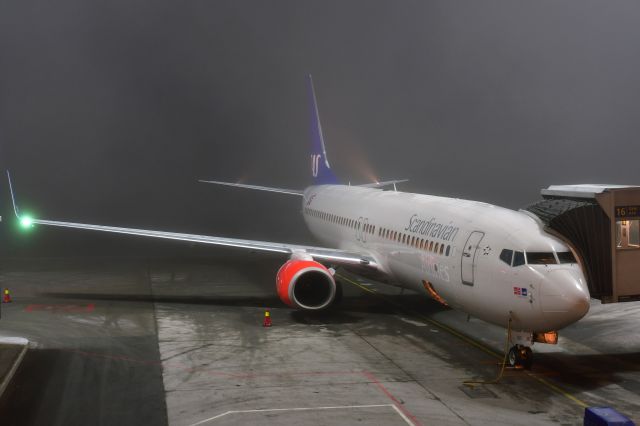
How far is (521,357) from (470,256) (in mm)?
2478

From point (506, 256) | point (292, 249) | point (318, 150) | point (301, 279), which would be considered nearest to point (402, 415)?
point (506, 256)

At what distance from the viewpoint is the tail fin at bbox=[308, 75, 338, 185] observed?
34.1 m

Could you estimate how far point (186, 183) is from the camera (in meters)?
55.7

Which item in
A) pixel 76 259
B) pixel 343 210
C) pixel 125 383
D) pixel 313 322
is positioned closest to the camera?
pixel 125 383

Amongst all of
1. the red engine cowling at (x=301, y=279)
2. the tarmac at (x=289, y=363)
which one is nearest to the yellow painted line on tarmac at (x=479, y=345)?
the tarmac at (x=289, y=363)

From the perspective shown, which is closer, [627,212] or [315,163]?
[627,212]

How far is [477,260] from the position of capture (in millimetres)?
15445

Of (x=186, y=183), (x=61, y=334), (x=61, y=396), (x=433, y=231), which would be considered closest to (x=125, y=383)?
(x=61, y=396)

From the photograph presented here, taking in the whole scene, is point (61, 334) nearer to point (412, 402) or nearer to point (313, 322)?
point (313, 322)

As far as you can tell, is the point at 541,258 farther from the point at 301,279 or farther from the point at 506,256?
the point at 301,279

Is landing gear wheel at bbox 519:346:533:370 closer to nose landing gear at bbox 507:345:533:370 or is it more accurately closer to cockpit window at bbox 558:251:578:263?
nose landing gear at bbox 507:345:533:370

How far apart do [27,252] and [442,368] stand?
28.7 metres

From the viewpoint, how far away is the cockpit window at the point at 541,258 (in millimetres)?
14133

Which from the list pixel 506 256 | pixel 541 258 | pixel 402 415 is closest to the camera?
pixel 402 415
